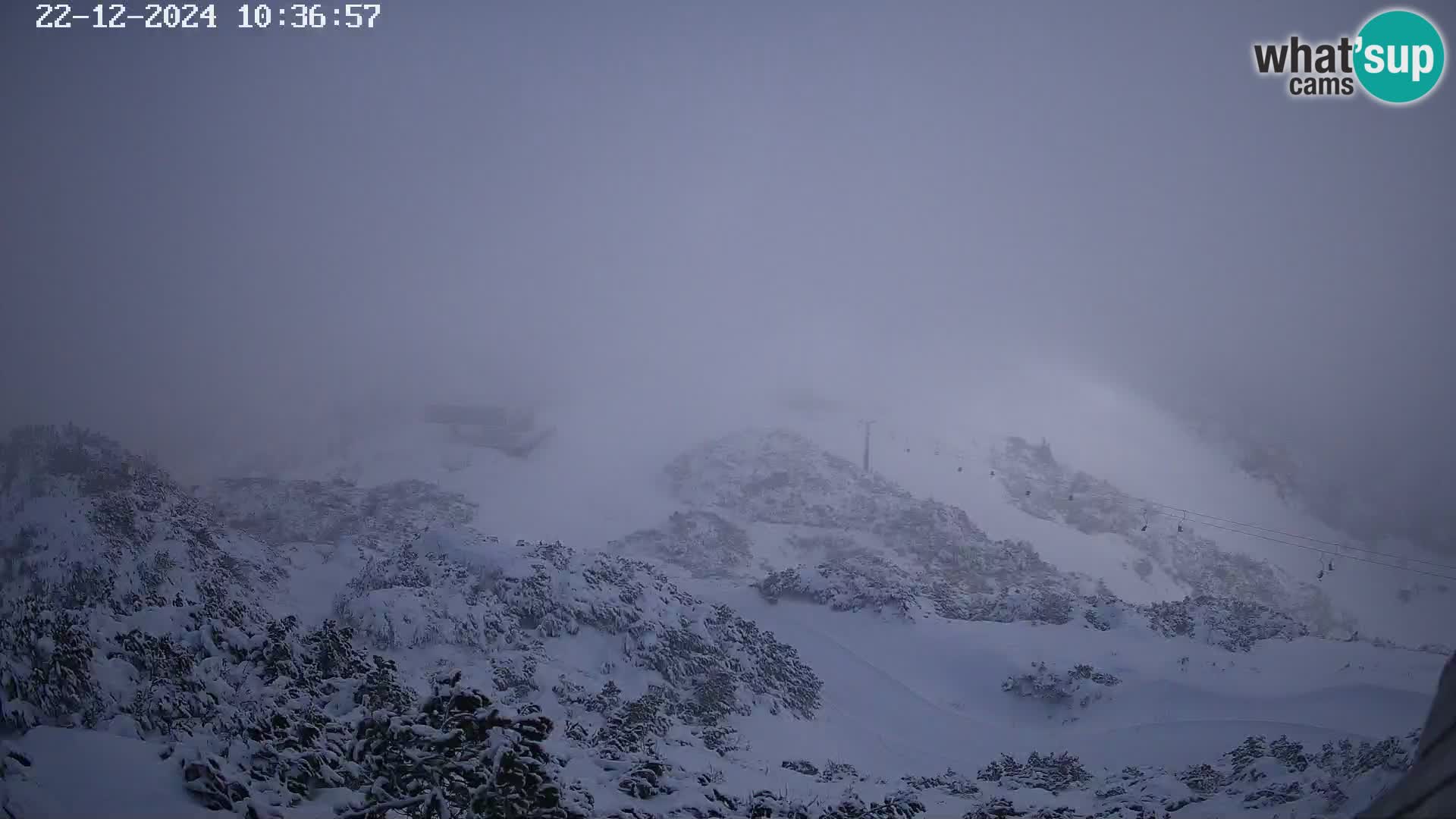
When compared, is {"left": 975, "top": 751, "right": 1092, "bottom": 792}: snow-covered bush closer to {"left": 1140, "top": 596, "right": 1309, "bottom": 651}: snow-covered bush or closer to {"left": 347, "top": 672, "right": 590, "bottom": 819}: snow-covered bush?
{"left": 1140, "top": 596, "right": 1309, "bottom": 651}: snow-covered bush

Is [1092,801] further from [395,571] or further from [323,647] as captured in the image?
[395,571]

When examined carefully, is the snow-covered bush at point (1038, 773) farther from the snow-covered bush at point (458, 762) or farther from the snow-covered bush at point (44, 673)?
the snow-covered bush at point (44, 673)

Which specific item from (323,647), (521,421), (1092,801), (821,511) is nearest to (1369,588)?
(821,511)

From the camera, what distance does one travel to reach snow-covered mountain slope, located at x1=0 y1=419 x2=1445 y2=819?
21.5 feet

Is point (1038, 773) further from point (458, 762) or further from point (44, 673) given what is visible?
point (44, 673)

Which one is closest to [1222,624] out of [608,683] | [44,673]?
[608,683]

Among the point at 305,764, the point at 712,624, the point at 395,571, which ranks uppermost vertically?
the point at 305,764

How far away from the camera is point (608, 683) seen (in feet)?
55.6

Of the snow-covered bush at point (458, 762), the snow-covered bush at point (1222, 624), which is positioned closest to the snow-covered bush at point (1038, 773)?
the snow-covered bush at point (1222, 624)

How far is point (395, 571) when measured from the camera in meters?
21.5

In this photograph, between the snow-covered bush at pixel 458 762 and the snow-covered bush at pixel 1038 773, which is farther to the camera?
the snow-covered bush at pixel 1038 773

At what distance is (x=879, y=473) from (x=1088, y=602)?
33324mm

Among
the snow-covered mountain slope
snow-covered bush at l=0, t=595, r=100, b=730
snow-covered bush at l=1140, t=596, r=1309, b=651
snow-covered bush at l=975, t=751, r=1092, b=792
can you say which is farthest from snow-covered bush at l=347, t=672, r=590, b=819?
snow-covered bush at l=1140, t=596, r=1309, b=651

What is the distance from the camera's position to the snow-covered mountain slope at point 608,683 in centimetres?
655
